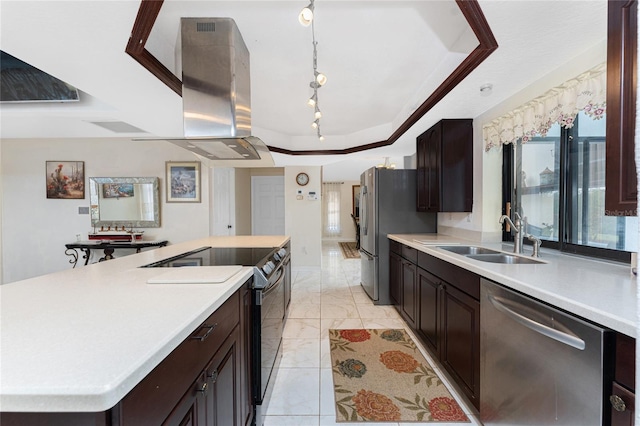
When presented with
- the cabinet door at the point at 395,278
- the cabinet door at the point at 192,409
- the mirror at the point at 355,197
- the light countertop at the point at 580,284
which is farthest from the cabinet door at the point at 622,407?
the mirror at the point at 355,197

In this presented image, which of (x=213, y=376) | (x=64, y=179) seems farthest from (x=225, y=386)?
(x=64, y=179)

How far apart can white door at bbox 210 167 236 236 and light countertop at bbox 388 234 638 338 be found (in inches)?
142

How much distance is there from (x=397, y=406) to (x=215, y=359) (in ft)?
4.19

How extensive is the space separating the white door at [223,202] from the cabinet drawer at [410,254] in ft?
9.86

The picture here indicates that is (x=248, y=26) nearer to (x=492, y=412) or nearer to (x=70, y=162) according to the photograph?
(x=492, y=412)

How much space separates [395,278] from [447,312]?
4.12 ft

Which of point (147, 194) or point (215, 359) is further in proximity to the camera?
point (147, 194)

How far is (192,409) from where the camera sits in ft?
2.58

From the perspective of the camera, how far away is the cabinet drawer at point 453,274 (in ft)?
4.77

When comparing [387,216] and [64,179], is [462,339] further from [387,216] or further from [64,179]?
[64,179]

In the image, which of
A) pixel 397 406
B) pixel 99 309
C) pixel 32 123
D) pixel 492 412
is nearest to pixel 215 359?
pixel 99 309

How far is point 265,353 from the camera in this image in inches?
60.0

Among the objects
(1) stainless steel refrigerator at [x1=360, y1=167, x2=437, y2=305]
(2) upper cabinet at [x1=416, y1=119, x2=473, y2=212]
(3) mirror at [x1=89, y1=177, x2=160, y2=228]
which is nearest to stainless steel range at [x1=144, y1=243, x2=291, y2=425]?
(1) stainless steel refrigerator at [x1=360, y1=167, x2=437, y2=305]

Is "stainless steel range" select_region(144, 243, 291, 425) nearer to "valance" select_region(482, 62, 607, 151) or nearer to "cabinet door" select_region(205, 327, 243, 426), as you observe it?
"cabinet door" select_region(205, 327, 243, 426)
